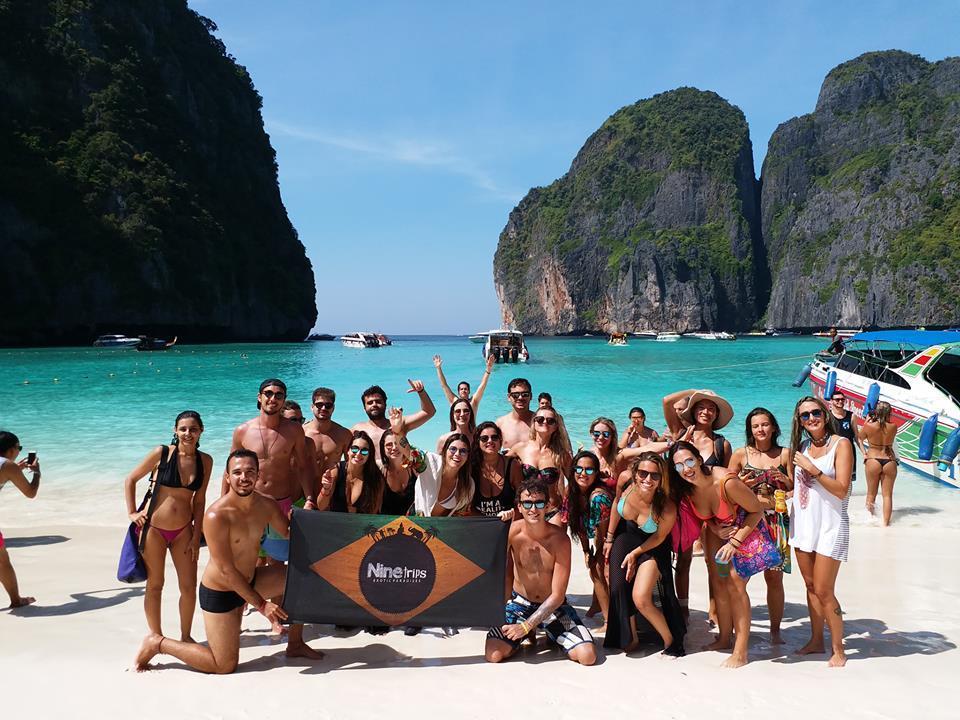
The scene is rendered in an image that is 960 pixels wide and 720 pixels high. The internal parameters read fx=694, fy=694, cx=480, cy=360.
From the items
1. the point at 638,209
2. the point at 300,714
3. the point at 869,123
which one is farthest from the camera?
the point at 638,209

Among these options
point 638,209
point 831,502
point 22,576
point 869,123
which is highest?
point 869,123

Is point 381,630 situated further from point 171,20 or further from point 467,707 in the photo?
point 171,20

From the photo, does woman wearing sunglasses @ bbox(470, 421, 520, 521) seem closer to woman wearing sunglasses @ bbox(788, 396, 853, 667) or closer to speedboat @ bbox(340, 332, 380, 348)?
woman wearing sunglasses @ bbox(788, 396, 853, 667)

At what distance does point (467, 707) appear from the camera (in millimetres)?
3592

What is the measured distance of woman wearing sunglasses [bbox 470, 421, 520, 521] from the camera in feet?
15.3

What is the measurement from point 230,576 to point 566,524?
2.05 m

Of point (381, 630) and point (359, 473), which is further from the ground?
point (359, 473)

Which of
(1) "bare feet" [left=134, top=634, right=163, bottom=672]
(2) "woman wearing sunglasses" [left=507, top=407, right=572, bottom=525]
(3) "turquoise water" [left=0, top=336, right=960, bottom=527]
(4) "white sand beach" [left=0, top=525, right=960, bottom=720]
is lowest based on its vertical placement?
(3) "turquoise water" [left=0, top=336, right=960, bottom=527]

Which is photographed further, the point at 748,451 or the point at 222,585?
the point at 748,451

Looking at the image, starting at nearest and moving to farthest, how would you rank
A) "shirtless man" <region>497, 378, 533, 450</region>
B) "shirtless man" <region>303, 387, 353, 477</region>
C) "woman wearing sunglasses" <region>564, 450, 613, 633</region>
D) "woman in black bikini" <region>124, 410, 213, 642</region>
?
"woman in black bikini" <region>124, 410, 213, 642</region>
"woman wearing sunglasses" <region>564, 450, 613, 633</region>
"shirtless man" <region>303, 387, 353, 477</region>
"shirtless man" <region>497, 378, 533, 450</region>

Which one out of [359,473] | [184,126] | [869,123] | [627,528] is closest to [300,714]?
[359,473]

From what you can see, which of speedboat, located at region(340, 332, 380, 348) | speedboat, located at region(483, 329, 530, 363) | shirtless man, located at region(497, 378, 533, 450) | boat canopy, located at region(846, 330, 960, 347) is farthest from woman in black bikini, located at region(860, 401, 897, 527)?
speedboat, located at region(340, 332, 380, 348)

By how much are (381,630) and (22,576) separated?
11.5 ft

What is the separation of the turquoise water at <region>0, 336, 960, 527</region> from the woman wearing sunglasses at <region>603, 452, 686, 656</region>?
6.09 m
